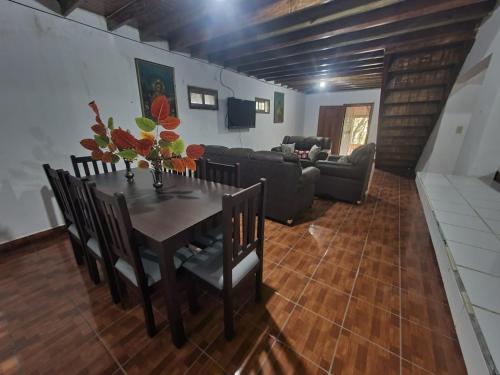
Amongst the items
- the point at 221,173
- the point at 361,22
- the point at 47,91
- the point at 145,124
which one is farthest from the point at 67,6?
the point at 361,22

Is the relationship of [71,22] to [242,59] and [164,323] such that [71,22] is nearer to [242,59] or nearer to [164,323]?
[242,59]

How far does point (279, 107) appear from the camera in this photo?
585 cm

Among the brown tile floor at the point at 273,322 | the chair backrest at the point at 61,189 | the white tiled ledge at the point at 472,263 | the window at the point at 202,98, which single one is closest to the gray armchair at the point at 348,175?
the white tiled ledge at the point at 472,263

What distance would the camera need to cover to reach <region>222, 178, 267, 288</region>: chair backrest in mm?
927

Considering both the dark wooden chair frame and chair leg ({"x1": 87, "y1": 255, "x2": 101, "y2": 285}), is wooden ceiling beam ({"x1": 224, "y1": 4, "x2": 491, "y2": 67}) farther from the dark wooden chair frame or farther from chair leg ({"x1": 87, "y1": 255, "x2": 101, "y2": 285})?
chair leg ({"x1": 87, "y1": 255, "x2": 101, "y2": 285})

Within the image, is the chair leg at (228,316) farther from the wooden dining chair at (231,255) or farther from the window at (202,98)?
the window at (202,98)

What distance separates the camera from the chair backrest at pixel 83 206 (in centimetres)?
113

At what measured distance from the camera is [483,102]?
8.37ft

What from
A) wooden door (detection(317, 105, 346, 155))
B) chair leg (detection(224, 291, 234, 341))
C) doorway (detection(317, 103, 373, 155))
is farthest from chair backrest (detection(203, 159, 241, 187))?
wooden door (detection(317, 105, 346, 155))

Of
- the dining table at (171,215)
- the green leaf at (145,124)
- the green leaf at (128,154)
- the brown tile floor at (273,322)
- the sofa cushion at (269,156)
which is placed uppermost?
the green leaf at (145,124)

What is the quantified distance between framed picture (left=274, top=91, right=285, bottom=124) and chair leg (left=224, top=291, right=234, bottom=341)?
5.42 m

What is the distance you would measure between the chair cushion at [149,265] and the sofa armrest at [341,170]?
2.56 m

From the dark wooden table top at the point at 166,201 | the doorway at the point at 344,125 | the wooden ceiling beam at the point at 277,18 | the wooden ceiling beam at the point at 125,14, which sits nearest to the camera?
the dark wooden table top at the point at 166,201

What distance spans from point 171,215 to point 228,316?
26.0 inches
